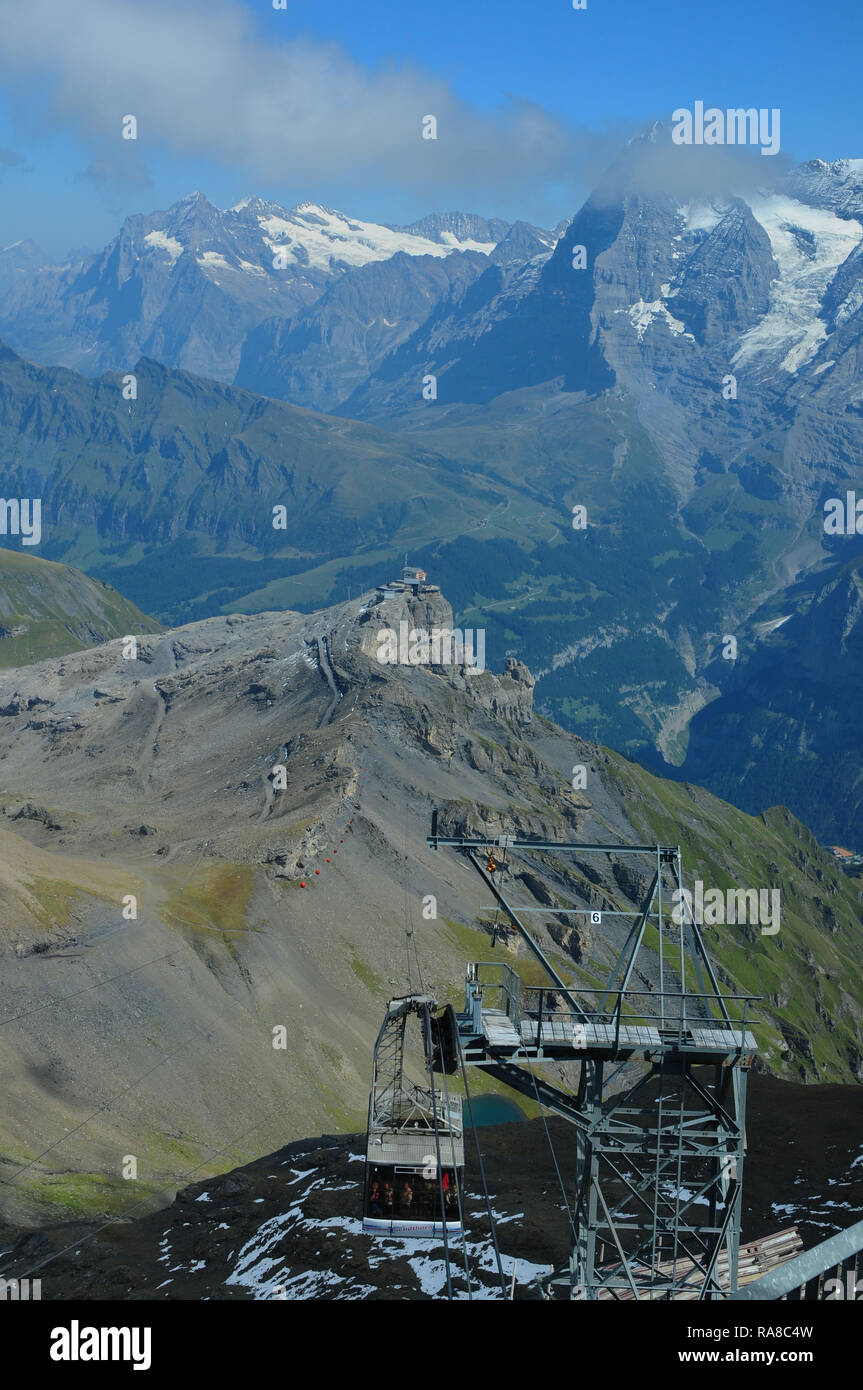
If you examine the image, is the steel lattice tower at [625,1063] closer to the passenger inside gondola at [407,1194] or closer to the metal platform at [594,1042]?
the metal platform at [594,1042]

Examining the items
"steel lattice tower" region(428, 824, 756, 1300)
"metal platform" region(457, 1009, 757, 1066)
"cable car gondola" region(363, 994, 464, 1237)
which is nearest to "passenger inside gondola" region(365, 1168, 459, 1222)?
"cable car gondola" region(363, 994, 464, 1237)

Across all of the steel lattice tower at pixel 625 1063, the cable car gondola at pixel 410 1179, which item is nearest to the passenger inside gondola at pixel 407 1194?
the cable car gondola at pixel 410 1179

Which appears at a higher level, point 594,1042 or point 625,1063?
point 594,1042

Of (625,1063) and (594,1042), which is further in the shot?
(625,1063)

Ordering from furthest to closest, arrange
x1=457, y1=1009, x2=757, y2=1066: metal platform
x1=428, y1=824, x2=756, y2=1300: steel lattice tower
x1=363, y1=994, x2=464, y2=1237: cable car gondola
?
x1=363, y1=994, x2=464, y2=1237: cable car gondola → x1=428, y1=824, x2=756, y2=1300: steel lattice tower → x1=457, y1=1009, x2=757, y2=1066: metal platform

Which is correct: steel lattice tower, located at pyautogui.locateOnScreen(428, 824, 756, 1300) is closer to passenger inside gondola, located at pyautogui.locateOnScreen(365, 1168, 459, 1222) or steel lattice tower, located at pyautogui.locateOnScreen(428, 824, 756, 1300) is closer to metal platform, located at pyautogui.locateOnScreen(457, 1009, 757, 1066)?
metal platform, located at pyautogui.locateOnScreen(457, 1009, 757, 1066)

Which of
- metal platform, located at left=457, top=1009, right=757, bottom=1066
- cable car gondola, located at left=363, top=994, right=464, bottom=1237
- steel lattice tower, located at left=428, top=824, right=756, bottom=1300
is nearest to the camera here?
metal platform, located at left=457, top=1009, right=757, bottom=1066

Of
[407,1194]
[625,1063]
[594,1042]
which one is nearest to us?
[594,1042]

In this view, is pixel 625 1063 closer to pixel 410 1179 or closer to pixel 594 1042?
pixel 594 1042

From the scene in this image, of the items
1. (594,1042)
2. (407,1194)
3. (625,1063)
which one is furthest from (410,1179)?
(594,1042)
